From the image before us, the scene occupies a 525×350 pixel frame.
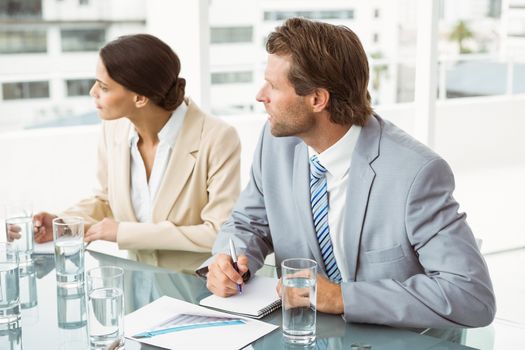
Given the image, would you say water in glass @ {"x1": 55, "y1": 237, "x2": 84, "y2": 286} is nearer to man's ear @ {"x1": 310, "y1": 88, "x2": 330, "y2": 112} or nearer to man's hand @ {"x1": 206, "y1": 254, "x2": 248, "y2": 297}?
man's hand @ {"x1": 206, "y1": 254, "x2": 248, "y2": 297}

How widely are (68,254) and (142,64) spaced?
85 cm

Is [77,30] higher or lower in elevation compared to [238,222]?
higher

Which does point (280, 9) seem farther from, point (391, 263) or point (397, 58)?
point (391, 263)

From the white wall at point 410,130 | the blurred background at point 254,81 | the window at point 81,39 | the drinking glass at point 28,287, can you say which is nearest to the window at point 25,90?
the blurred background at point 254,81

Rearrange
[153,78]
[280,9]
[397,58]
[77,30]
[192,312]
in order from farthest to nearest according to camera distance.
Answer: [397,58]
[77,30]
[280,9]
[153,78]
[192,312]

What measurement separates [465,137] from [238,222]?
17.7 feet

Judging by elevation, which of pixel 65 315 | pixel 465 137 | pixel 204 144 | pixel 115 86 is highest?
pixel 115 86

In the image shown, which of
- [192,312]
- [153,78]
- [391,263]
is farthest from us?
[153,78]

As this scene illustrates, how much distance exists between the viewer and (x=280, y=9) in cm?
641

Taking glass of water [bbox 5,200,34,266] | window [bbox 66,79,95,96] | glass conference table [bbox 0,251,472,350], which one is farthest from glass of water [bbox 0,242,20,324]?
window [bbox 66,79,95,96]

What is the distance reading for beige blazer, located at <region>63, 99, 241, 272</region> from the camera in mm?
2359

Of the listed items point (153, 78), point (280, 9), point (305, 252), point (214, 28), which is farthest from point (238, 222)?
point (214, 28)

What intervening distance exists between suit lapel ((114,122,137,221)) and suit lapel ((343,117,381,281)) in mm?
946

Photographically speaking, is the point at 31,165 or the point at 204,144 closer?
the point at 204,144
